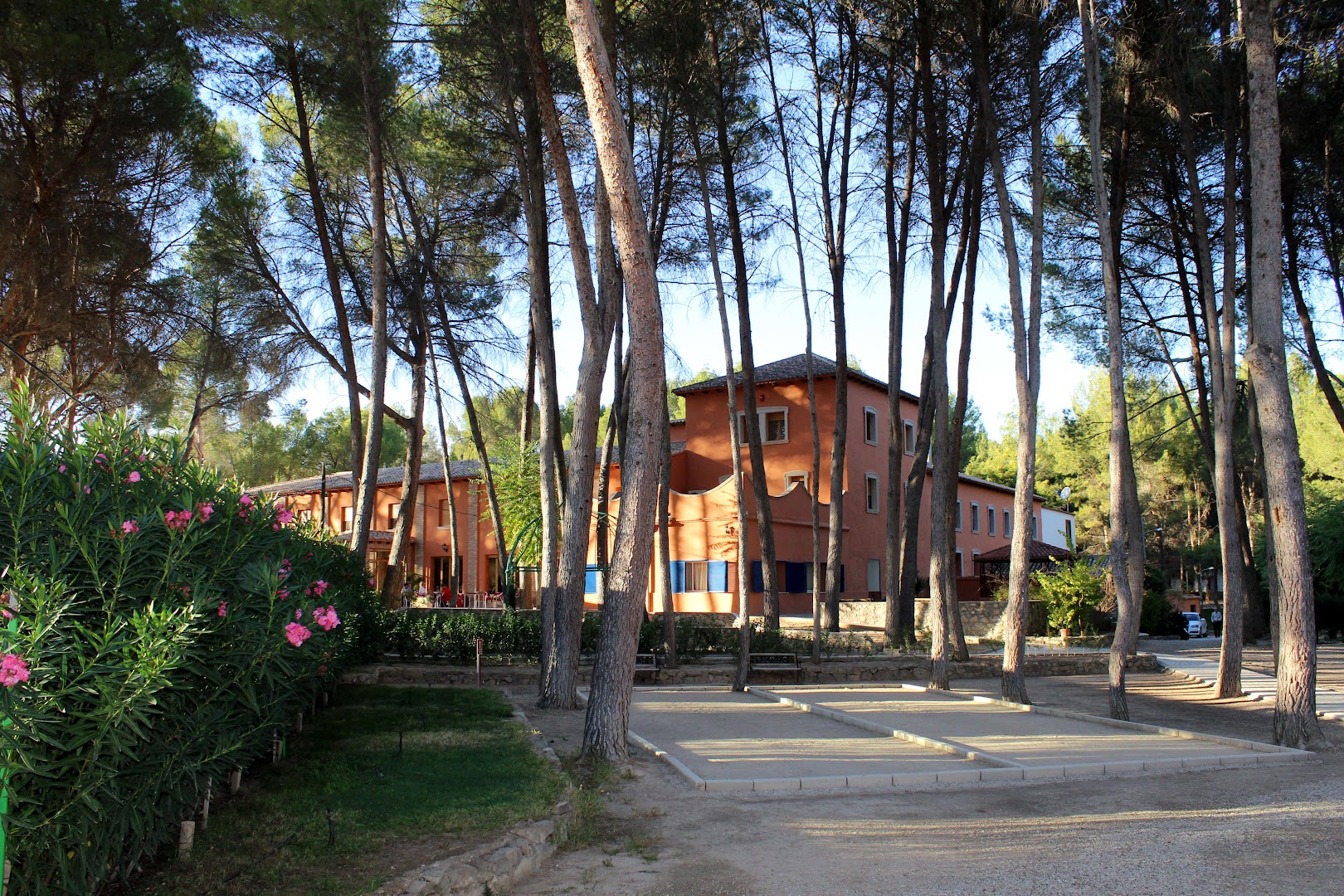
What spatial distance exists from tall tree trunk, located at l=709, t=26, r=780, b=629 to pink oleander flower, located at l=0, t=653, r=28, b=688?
556 inches

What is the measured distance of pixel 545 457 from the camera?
39.4 ft

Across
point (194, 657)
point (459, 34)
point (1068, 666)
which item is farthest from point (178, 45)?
point (1068, 666)

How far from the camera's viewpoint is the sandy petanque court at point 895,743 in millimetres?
7441

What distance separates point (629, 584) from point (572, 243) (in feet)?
14.5

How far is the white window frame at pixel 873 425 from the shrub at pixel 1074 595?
9.22 m

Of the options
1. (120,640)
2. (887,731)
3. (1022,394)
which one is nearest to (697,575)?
(1022,394)

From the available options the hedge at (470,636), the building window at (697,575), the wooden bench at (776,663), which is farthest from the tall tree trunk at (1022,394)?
the building window at (697,575)

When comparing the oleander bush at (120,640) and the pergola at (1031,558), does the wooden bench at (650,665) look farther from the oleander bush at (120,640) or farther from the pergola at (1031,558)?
the pergola at (1031,558)

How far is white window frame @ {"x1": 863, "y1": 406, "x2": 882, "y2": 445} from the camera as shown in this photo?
31.8 metres

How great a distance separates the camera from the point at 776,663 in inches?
598

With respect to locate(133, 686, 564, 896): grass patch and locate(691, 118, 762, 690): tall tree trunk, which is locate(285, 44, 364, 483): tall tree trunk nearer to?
locate(691, 118, 762, 690): tall tree trunk

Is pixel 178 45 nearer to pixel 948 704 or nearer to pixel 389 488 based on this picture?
pixel 948 704

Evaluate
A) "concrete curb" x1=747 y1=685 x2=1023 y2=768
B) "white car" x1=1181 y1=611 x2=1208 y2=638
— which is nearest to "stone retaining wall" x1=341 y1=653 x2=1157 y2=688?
"concrete curb" x1=747 y1=685 x2=1023 y2=768

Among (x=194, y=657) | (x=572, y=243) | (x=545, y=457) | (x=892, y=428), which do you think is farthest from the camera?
(x=892, y=428)
